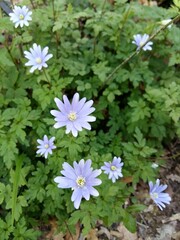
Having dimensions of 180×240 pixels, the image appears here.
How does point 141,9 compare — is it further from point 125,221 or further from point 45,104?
point 125,221

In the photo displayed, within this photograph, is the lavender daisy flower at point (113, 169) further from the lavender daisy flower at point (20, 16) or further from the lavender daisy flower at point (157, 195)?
the lavender daisy flower at point (20, 16)

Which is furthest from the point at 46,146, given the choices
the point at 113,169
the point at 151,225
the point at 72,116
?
the point at 151,225

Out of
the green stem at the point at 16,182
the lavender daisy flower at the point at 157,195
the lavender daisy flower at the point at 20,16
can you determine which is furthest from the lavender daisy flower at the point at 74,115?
the lavender daisy flower at the point at 20,16

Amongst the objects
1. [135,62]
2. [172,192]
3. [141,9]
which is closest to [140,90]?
[135,62]

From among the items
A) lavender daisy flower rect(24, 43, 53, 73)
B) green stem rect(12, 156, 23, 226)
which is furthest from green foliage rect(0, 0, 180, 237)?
lavender daisy flower rect(24, 43, 53, 73)

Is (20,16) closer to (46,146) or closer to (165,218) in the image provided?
(46,146)
